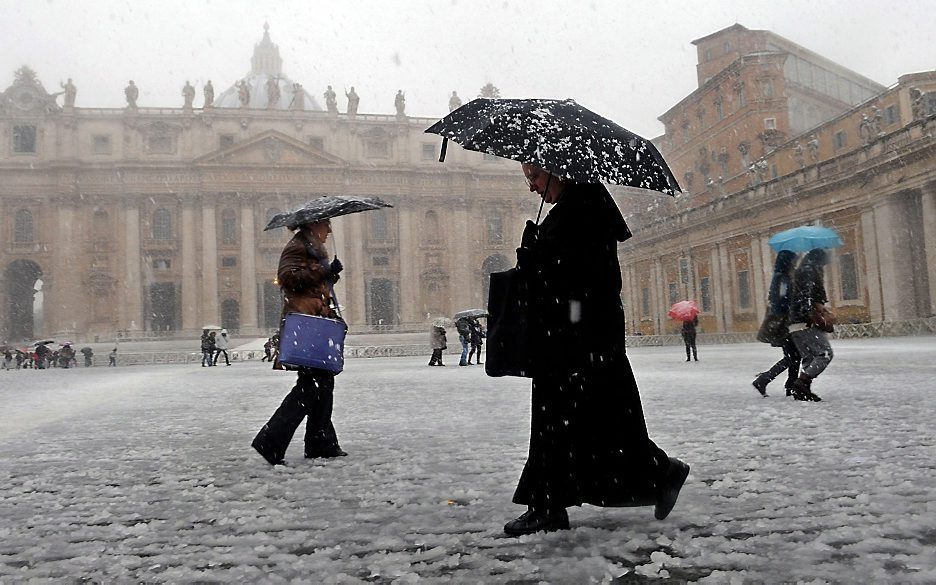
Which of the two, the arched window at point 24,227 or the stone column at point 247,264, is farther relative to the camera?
the stone column at point 247,264

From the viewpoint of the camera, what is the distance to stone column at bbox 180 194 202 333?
173ft

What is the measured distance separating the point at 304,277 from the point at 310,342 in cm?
45

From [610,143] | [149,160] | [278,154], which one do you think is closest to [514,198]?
[278,154]

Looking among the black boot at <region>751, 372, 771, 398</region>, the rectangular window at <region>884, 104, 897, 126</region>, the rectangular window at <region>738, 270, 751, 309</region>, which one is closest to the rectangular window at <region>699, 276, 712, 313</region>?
the rectangular window at <region>738, 270, 751, 309</region>

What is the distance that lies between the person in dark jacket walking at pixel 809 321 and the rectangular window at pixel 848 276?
68.8ft

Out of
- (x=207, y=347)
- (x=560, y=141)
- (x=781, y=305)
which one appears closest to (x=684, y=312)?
(x=781, y=305)

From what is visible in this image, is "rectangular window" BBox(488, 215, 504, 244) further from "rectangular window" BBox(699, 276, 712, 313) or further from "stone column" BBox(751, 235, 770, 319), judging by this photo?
"stone column" BBox(751, 235, 770, 319)

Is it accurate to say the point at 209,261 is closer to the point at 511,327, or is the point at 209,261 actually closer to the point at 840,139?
the point at 840,139

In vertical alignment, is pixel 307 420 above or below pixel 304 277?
below

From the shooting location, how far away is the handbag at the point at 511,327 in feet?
9.52

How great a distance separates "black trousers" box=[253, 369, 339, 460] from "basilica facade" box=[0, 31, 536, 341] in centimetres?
4752

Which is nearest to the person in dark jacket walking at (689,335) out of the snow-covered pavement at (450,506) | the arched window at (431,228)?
the snow-covered pavement at (450,506)

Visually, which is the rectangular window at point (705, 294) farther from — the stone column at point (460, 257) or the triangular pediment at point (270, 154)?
the triangular pediment at point (270, 154)

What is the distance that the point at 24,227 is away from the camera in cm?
5231
